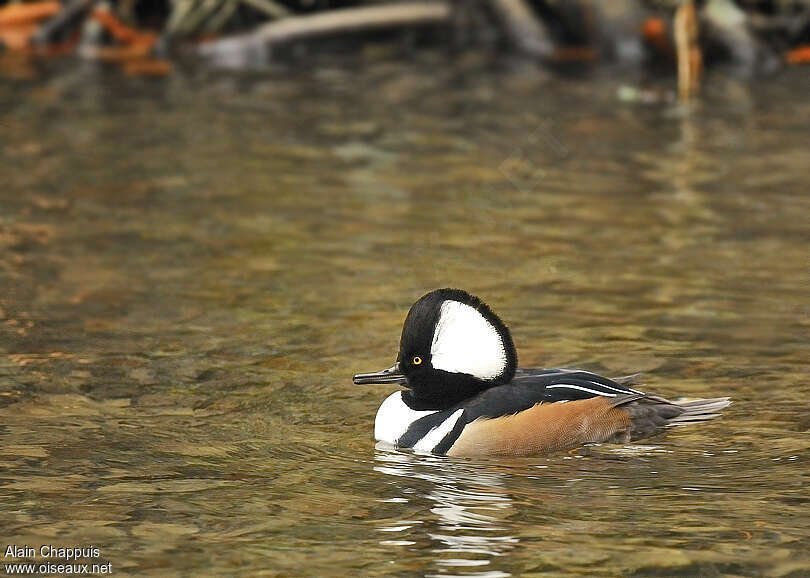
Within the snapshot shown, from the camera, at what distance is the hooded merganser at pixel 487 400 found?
23.0ft

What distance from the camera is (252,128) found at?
14461 mm

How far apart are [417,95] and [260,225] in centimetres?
493

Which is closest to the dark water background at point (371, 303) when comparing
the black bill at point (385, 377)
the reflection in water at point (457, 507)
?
the reflection in water at point (457, 507)

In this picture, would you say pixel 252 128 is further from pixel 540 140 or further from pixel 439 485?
pixel 439 485

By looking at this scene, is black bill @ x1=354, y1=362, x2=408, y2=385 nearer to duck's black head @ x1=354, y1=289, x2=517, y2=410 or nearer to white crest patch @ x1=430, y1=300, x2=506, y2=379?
duck's black head @ x1=354, y1=289, x2=517, y2=410

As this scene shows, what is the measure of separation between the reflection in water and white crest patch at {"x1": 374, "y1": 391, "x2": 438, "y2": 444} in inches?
2.3

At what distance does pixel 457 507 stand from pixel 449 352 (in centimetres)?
98

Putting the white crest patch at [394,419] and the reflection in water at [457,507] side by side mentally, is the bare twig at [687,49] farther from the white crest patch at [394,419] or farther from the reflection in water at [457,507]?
the reflection in water at [457,507]

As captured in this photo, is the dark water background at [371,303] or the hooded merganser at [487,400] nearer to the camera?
the dark water background at [371,303]

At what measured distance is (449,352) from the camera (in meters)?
7.20

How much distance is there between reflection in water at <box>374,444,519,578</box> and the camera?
19.5ft

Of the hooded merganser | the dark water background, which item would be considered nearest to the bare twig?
the dark water background

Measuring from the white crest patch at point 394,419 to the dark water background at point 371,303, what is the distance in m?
Answer: 0.11

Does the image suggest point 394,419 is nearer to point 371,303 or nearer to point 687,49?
point 371,303
